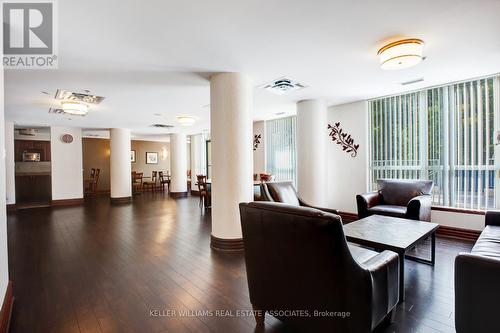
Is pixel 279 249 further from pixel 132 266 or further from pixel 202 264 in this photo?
pixel 132 266

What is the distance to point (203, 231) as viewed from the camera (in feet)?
14.6

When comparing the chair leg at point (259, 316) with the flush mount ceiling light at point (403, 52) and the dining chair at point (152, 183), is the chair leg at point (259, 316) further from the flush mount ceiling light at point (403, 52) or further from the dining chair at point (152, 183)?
the dining chair at point (152, 183)

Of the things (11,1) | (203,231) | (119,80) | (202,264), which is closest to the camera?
(11,1)

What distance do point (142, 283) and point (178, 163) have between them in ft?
23.6

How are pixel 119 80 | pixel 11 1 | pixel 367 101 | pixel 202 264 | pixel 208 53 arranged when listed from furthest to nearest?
pixel 367 101 < pixel 119 80 < pixel 202 264 < pixel 208 53 < pixel 11 1

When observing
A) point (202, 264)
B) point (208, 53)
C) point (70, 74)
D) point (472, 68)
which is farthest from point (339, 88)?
point (70, 74)

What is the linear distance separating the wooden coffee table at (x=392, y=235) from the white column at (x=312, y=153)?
1775 mm

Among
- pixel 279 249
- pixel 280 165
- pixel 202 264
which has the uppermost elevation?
pixel 280 165

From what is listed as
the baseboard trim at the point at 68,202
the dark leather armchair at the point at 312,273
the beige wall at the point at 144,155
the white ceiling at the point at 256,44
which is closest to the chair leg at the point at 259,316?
the dark leather armchair at the point at 312,273

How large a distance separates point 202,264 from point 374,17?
313 cm

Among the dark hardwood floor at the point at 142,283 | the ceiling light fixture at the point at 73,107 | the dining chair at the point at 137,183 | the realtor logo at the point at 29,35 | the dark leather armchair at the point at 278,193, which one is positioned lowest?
the dark hardwood floor at the point at 142,283

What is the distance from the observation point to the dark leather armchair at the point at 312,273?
4.35 feet

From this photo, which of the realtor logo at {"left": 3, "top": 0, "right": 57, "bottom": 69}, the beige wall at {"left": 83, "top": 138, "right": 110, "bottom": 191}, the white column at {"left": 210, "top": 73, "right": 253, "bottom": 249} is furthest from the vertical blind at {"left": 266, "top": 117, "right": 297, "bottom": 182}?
the beige wall at {"left": 83, "top": 138, "right": 110, "bottom": 191}

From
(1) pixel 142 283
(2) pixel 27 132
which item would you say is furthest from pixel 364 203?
(2) pixel 27 132
